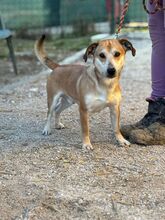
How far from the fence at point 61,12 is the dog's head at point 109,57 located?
23.5ft

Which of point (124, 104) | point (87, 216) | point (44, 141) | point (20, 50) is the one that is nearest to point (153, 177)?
point (87, 216)

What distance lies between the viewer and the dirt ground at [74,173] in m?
3.24

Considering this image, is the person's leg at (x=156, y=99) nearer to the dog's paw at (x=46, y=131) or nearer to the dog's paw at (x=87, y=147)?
the dog's paw at (x=87, y=147)

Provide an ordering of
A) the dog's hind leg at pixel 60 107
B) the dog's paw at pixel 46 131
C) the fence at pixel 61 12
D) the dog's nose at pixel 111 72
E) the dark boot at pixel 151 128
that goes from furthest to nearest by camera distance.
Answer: the fence at pixel 61 12 → the dog's hind leg at pixel 60 107 → the dog's paw at pixel 46 131 → the dark boot at pixel 151 128 → the dog's nose at pixel 111 72

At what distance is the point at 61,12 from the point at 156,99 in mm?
7565

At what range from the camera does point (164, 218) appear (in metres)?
3.14

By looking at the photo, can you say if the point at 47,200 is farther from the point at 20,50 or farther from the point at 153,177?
the point at 20,50

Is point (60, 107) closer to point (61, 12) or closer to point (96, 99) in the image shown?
point (96, 99)

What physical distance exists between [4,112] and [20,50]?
4576 mm

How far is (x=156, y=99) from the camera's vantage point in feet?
14.7

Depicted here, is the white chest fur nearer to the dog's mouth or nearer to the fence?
the dog's mouth

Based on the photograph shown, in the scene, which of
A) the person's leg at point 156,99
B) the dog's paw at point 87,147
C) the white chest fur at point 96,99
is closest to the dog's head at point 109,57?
the white chest fur at point 96,99

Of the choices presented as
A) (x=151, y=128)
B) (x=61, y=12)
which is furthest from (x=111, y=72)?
(x=61, y=12)

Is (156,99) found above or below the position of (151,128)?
above
